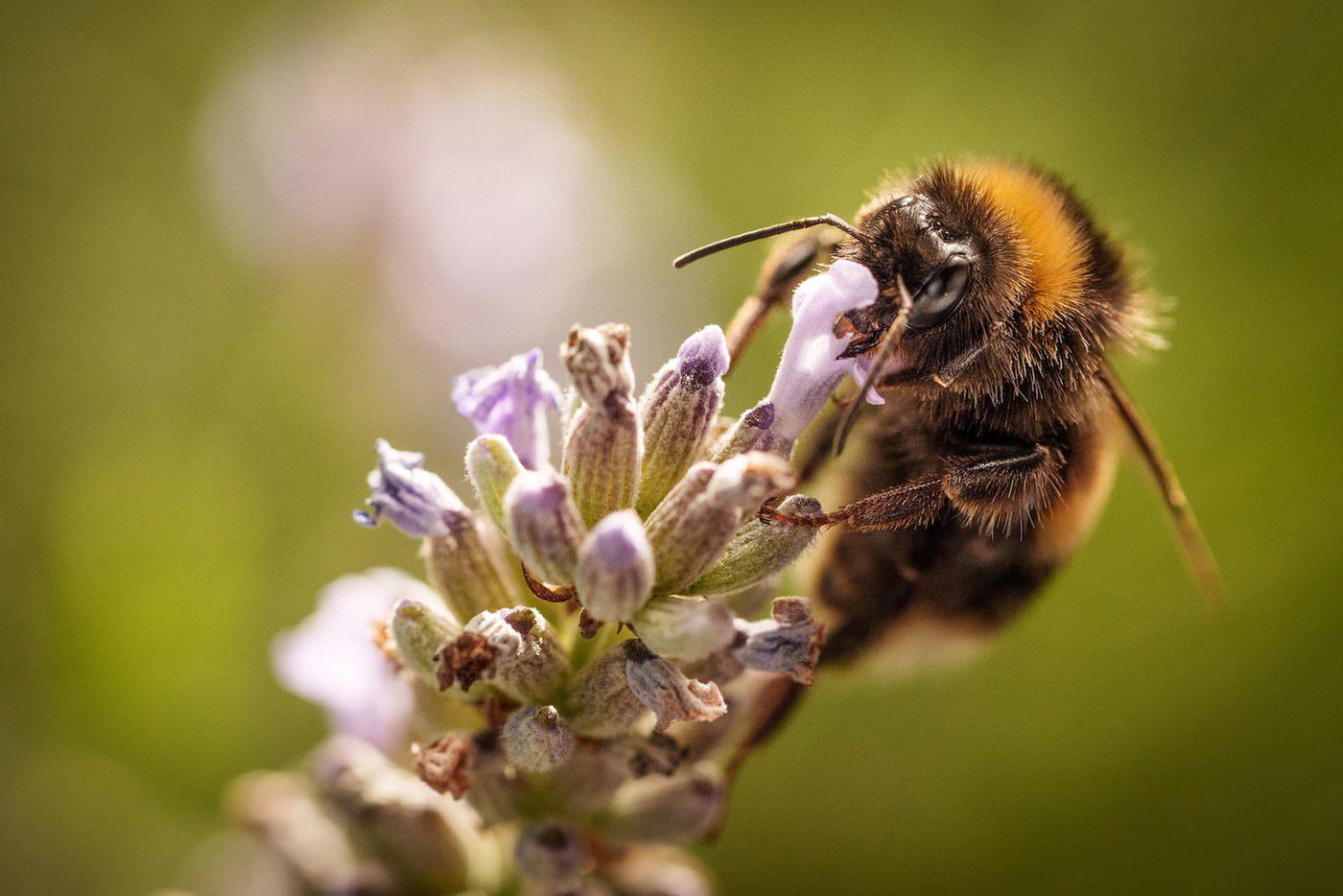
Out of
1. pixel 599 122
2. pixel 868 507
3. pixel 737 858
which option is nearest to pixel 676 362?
pixel 868 507

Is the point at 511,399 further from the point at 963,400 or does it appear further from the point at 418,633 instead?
the point at 963,400

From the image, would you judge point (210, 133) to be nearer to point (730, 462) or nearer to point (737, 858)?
point (737, 858)

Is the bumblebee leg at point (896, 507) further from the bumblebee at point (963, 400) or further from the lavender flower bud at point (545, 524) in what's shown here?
the lavender flower bud at point (545, 524)

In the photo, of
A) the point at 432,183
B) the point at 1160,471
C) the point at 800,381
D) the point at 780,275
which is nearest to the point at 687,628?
the point at 800,381

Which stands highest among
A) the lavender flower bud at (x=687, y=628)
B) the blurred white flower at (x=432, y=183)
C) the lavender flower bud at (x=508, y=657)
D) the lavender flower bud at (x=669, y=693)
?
the blurred white flower at (x=432, y=183)

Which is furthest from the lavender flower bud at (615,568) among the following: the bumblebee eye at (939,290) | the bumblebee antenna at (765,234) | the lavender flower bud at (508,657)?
the bumblebee eye at (939,290)

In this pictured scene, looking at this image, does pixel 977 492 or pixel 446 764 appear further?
pixel 977 492
